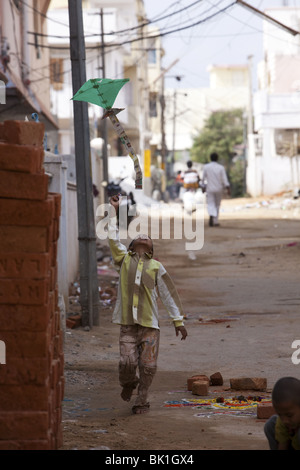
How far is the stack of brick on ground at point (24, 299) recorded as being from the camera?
474cm

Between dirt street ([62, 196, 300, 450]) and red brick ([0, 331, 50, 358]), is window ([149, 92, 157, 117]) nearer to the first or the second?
dirt street ([62, 196, 300, 450])

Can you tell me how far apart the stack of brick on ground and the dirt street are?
580mm

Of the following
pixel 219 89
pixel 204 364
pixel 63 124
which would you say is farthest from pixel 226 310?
pixel 219 89

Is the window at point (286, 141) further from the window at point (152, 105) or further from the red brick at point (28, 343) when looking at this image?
the red brick at point (28, 343)

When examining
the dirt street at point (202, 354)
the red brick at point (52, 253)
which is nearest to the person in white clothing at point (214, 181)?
the dirt street at point (202, 354)

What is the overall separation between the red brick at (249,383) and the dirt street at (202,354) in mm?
54

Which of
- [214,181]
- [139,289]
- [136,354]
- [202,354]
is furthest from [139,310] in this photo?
[214,181]

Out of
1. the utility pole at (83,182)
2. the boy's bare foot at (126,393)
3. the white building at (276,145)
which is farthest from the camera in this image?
the white building at (276,145)

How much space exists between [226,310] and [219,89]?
68.5 metres

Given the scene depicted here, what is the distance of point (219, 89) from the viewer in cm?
7925

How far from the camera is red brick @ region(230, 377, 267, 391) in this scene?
24.1 feet

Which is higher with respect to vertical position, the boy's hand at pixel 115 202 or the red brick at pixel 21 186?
the red brick at pixel 21 186

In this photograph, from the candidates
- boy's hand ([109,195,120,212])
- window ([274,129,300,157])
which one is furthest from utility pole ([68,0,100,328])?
window ([274,129,300,157])

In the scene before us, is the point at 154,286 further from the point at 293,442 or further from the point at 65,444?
the point at 293,442
